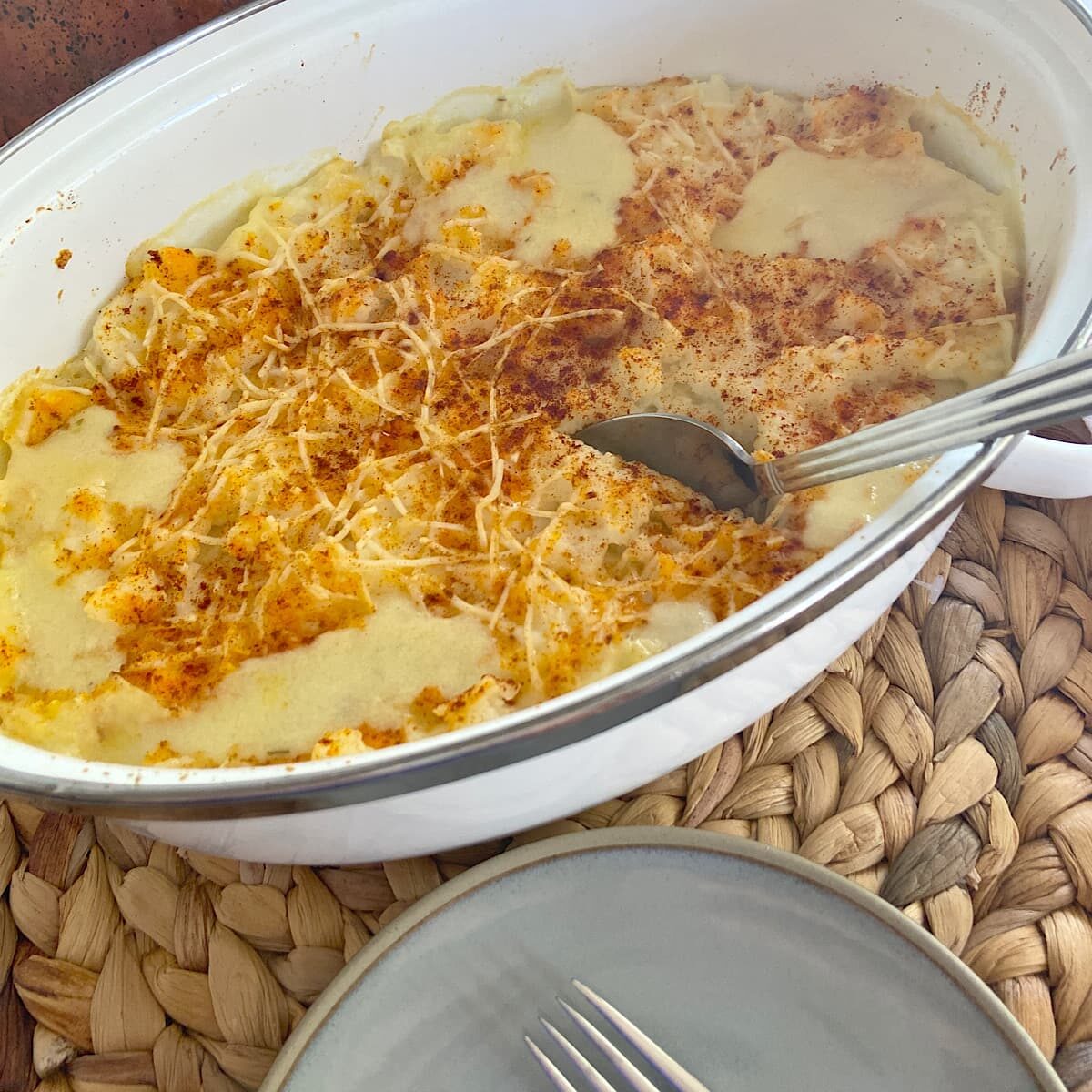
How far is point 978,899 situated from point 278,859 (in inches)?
25.7

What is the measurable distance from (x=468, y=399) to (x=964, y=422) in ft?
1.77

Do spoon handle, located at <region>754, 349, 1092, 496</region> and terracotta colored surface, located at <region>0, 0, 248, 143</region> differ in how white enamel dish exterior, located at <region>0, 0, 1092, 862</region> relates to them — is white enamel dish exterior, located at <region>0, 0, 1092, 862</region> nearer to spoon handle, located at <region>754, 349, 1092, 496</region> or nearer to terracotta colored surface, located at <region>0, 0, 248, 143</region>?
spoon handle, located at <region>754, 349, 1092, 496</region>

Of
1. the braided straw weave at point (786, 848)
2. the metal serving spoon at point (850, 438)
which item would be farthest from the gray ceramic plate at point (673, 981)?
the metal serving spoon at point (850, 438)

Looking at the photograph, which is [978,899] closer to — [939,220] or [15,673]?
[939,220]

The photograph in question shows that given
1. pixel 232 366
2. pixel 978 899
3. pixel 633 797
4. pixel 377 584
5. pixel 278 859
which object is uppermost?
pixel 232 366

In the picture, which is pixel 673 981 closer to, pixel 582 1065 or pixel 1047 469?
pixel 582 1065

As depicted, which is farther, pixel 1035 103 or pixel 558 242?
pixel 558 242

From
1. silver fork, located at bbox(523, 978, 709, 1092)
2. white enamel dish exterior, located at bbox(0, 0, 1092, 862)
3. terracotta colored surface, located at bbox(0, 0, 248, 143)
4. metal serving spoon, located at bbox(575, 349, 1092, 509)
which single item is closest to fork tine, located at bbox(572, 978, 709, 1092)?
silver fork, located at bbox(523, 978, 709, 1092)

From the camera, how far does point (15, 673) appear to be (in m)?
1.04

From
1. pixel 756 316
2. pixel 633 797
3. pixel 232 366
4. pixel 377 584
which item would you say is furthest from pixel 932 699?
pixel 232 366

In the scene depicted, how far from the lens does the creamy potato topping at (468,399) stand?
3.15ft

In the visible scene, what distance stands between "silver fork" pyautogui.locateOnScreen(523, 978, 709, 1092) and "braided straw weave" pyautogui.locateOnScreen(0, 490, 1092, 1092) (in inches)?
8.0

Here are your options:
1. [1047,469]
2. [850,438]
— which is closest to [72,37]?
[850,438]

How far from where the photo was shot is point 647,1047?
33.3 inches
